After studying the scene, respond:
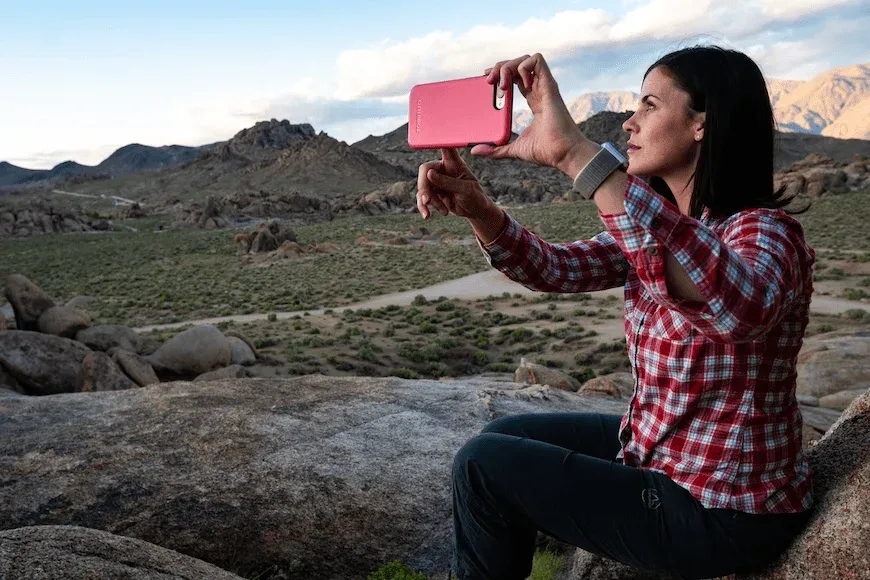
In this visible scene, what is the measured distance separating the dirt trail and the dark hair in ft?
44.6

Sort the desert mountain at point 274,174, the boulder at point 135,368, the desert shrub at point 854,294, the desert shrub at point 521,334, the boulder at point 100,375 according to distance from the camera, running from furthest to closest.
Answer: the desert mountain at point 274,174 → the desert shrub at point 854,294 → the desert shrub at point 521,334 → the boulder at point 135,368 → the boulder at point 100,375

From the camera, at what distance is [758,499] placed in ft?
6.84

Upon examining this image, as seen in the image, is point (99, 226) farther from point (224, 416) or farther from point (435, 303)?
point (224, 416)

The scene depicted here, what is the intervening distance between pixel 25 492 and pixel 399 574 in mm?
1926

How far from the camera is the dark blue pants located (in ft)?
6.82

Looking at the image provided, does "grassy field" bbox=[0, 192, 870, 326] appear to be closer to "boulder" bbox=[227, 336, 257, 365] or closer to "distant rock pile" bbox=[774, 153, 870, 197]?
"distant rock pile" bbox=[774, 153, 870, 197]

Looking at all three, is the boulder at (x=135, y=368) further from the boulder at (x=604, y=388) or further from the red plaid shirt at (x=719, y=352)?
the red plaid shirt at (x=719, y=352)

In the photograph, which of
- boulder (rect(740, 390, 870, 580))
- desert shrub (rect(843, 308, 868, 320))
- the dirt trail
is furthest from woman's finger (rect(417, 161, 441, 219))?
desert shrub (rect(843, 308, 868, 320))

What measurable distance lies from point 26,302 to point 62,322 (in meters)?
1.20

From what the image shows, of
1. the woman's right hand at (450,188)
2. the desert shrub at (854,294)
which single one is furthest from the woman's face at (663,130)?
the desert shrub at (854,294)

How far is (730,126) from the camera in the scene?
6.66ft

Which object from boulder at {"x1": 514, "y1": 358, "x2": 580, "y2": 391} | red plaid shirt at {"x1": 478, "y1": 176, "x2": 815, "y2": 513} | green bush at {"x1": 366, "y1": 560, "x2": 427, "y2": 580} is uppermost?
red plaid shirt at {"x1": 478, "y1": 176, "x2": 815, "y2": 513}

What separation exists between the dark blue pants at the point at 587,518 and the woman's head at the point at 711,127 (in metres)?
0.83

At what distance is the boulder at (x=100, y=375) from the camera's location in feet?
30.3
